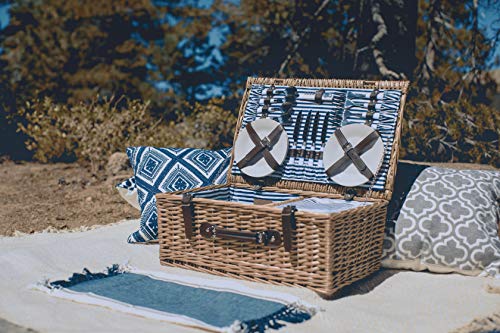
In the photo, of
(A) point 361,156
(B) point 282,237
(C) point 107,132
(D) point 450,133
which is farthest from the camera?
(C) point 107,132

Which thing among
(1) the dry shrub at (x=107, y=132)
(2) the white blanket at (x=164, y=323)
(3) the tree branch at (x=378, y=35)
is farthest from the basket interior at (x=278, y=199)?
(1) the dry shrub at (x=107, y=132)

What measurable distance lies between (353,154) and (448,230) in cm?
56

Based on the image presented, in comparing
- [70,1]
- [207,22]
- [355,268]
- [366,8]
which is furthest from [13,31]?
[355,268]

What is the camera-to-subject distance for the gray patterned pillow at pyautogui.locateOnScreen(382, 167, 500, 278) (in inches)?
102

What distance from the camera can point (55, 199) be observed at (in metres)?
4.75

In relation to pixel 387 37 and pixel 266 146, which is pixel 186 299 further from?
pixel 387 37

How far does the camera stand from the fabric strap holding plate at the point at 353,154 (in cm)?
286

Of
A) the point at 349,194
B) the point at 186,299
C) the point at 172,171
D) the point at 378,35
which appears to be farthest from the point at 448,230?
the point at 378,35

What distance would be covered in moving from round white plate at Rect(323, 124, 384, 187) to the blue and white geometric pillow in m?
0.63

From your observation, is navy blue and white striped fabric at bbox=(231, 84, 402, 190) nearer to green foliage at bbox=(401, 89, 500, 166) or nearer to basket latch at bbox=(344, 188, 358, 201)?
basket latch at bbox=(344, 188, 358, 201)

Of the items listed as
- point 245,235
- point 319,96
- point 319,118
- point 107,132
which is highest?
point 319,96

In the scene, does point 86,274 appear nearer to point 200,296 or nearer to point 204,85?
point 200,296

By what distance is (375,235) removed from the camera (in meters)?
2.62

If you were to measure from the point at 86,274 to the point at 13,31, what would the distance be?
22.8 feet
